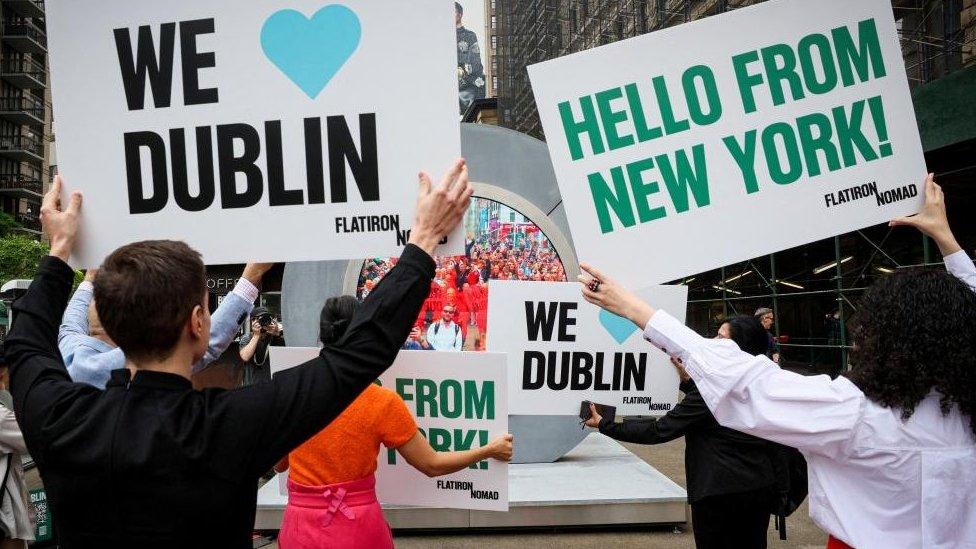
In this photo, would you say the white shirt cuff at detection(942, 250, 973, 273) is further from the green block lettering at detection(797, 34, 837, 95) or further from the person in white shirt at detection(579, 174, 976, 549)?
the green block lettering at detection(797, 34, 837, 95)

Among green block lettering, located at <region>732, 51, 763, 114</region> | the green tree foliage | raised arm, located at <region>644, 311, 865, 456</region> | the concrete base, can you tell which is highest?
the green tree foliage

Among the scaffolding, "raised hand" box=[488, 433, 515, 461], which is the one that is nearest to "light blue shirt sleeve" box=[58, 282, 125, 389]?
"raised hand" box=[488, 433, 515, 461]

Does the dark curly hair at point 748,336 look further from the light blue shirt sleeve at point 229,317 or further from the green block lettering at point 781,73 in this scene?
the light blue shirt sleeve at point 229,317

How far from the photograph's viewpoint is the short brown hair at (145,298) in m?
1.37

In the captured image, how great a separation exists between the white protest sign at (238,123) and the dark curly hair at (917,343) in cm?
124

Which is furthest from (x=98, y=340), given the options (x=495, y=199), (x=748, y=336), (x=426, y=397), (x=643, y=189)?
(x=495, y=199)

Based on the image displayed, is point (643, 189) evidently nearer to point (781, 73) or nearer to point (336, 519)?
point (781, 73)

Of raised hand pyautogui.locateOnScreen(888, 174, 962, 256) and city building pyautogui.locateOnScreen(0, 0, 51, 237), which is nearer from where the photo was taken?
raised hand pyautogui.locateOnScreen(888, 174, 962, 256)

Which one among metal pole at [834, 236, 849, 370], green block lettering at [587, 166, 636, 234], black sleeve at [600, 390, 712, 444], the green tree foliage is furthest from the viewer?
the green tree foliage

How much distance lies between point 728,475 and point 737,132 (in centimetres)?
165

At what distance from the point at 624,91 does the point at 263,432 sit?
1.84m

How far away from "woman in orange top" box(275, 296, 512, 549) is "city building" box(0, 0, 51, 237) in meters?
58.7

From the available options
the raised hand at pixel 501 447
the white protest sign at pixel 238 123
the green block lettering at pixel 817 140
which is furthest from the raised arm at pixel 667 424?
the white protest sign at pixel 238 123

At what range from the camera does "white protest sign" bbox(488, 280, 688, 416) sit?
Result: 4.69m
